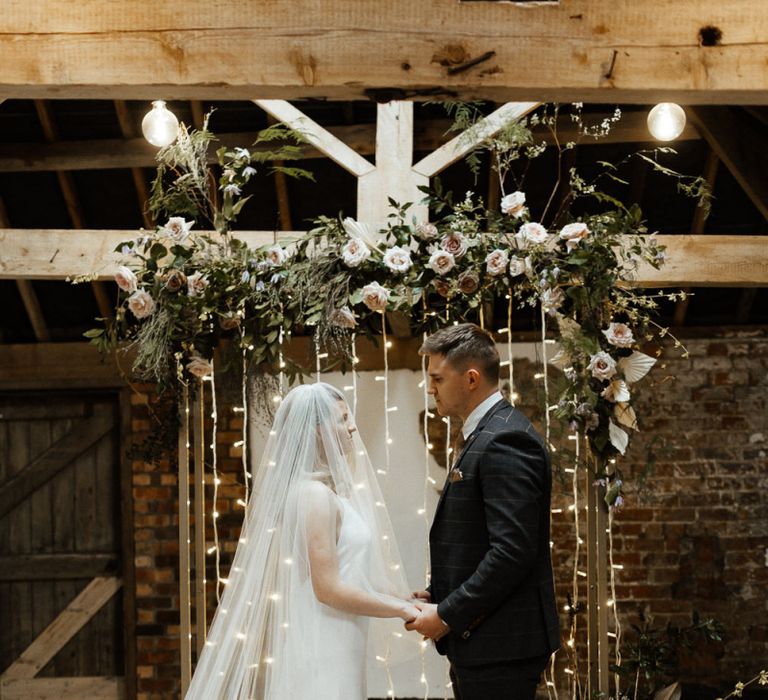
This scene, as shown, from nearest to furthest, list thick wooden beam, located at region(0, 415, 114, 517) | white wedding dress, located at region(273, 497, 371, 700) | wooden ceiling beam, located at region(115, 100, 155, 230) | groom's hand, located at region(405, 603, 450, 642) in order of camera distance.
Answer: groom's hand, located at region(405, 603, 450, 642)
white wedding dress, located at region(273, 497, 371, 700)
wooden ceiling beam, located at region(115, 100, 155, 230)
thick wooden beam, located at region(0, 415, 114, 517)

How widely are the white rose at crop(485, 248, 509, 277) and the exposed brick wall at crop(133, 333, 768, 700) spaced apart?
2.18 meters

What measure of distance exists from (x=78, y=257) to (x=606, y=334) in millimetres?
2239

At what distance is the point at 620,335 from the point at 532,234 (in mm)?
480

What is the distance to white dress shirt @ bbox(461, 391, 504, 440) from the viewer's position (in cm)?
291

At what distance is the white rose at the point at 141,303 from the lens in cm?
374

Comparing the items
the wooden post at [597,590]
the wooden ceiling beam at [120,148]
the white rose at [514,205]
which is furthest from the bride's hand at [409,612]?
the wooden ceiling beam at [120,148]

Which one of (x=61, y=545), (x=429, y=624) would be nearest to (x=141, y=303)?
(x=429, y=624)

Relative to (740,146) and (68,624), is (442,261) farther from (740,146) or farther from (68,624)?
(68,624)

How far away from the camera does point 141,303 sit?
3738 millimetres

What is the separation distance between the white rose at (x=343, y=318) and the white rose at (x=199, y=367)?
0.52m

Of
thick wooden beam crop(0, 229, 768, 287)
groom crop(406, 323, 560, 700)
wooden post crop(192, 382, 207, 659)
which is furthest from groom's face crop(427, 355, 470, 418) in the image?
thick wooden beam crop(0, 229, 768, 287)

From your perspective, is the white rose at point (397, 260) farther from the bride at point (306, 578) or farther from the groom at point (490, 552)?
the groom at point (490, 552)

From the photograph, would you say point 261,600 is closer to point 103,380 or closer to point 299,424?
point 299,424

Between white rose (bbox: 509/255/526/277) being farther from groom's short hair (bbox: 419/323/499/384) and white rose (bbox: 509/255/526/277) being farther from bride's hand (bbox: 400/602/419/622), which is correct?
bride's hand (bbox: 400/602/419/622)
